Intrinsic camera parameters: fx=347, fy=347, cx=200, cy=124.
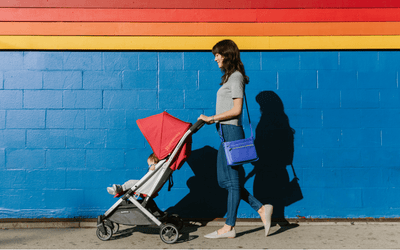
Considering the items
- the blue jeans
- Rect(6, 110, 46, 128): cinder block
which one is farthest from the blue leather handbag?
Rect(6, 110, 46, 128): cinder block

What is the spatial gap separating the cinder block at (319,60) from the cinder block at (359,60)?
81 millimetres

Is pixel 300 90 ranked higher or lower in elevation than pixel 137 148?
higher

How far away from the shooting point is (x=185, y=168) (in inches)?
166

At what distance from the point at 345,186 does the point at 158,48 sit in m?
2.81

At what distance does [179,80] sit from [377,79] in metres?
2.39

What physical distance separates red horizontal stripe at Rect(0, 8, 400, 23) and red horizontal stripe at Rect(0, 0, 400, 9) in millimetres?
50

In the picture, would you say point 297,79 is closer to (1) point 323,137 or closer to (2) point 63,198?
(1) point 323,137

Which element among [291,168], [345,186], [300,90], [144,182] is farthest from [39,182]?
[345,186]

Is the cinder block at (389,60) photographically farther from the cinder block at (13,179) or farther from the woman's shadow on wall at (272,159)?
the cinder block at (13,179)

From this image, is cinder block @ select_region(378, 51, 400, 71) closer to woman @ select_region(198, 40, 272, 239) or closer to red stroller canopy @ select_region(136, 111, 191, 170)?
woman @ select_region(198, 40, 272, 239)

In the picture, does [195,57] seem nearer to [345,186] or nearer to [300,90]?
[300,90]

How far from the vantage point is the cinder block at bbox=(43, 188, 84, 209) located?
13.7 feet

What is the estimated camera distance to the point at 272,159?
423 centimetres

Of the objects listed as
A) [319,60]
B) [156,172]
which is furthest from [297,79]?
[156,172]
